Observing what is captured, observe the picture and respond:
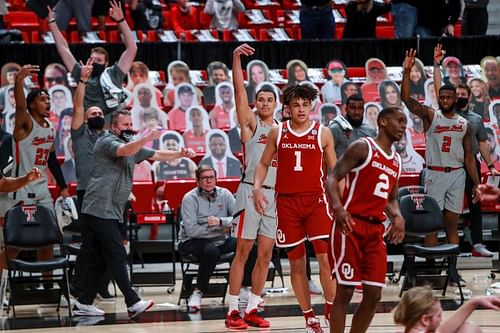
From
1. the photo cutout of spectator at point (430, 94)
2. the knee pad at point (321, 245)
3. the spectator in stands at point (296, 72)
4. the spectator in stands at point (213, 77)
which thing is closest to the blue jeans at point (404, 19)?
the photo cutout of spectator at point (430, 94)

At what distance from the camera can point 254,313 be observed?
10.1 metres

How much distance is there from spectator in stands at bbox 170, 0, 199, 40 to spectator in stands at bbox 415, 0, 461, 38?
3.51 meters

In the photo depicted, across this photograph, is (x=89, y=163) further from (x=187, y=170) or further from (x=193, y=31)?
(x=193, y=31)

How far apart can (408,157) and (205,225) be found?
4.13 meters

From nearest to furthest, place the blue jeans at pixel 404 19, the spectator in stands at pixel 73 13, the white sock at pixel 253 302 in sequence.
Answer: the white sock at pixel 253 302, the spectator in stands at pixel 73 13, the blue jeans at pixel 404 19

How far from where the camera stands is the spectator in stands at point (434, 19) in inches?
710

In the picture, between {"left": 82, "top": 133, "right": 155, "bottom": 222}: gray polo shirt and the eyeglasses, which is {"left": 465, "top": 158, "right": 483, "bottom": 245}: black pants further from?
the eyeglasses

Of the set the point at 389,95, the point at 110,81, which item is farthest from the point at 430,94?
the point at 110,81

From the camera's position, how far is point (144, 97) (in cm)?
1563

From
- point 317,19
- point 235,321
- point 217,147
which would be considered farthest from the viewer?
point 317,19

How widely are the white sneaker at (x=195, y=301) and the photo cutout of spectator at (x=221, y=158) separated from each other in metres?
2.97

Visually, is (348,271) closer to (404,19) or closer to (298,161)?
(298,161)

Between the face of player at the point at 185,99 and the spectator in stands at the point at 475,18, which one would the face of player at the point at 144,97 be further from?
the spectator in stands at the point at 475,18

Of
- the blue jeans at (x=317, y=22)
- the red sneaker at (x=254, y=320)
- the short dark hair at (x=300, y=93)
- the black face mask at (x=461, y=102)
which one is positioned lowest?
the red sneaker at (x=254, y=320)
